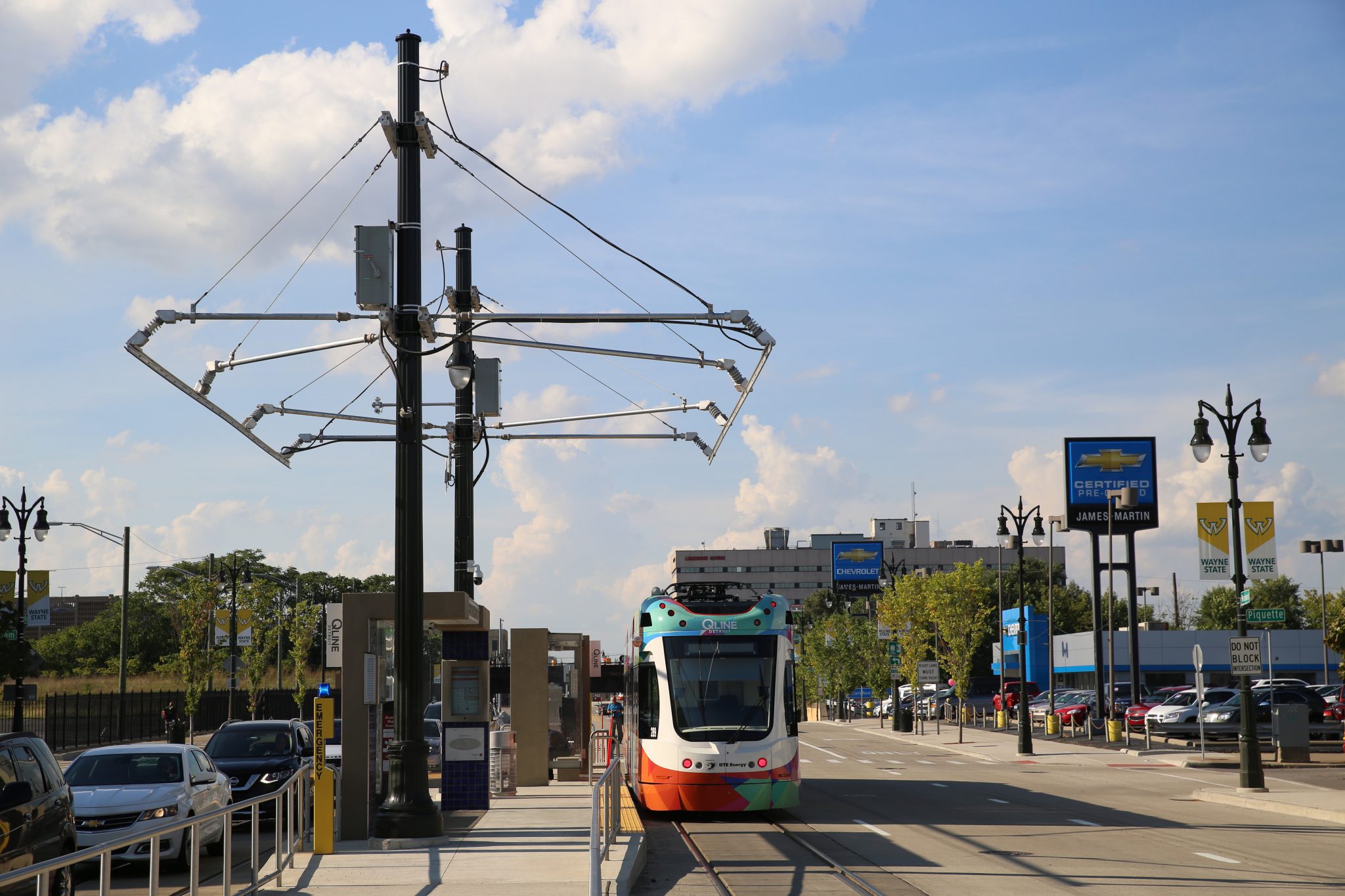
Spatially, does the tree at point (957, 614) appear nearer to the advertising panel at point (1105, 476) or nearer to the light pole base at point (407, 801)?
the advertising panel at point (1105, 476)

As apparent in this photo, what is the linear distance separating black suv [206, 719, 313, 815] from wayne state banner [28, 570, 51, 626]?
46.5ft

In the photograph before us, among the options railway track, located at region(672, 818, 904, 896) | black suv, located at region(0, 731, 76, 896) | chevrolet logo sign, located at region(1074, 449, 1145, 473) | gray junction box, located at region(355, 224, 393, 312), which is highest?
chevrolet logo sign, located at region(1074, 449, 1145, 473)

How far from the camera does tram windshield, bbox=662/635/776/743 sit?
835 inches

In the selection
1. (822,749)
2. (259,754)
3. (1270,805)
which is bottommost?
(822,749)

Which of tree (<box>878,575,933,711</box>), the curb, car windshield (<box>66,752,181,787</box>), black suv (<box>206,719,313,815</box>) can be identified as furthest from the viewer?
tree (<box>878,575,933,711</box>)

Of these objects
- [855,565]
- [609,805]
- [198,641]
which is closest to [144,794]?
[609,805]

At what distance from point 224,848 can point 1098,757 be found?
108 ft

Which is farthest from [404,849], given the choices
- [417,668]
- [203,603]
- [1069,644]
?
[1069,644]

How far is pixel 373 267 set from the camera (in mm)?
16719

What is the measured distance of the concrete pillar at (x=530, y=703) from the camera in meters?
27.8

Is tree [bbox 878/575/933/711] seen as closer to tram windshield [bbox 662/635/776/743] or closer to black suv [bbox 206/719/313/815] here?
tram windshield [bbox 662/635/776/743]

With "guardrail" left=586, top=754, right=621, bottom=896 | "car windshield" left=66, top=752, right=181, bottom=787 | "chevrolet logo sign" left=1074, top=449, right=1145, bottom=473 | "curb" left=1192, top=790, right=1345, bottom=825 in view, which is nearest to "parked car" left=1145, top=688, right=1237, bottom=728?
"chevrolet logo sign" left=1074, top=449, right=1145, bottom=473

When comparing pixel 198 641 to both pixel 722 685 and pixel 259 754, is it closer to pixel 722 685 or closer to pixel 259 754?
pixel 259 754

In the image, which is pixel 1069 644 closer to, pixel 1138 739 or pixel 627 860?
pixel 1138 739
